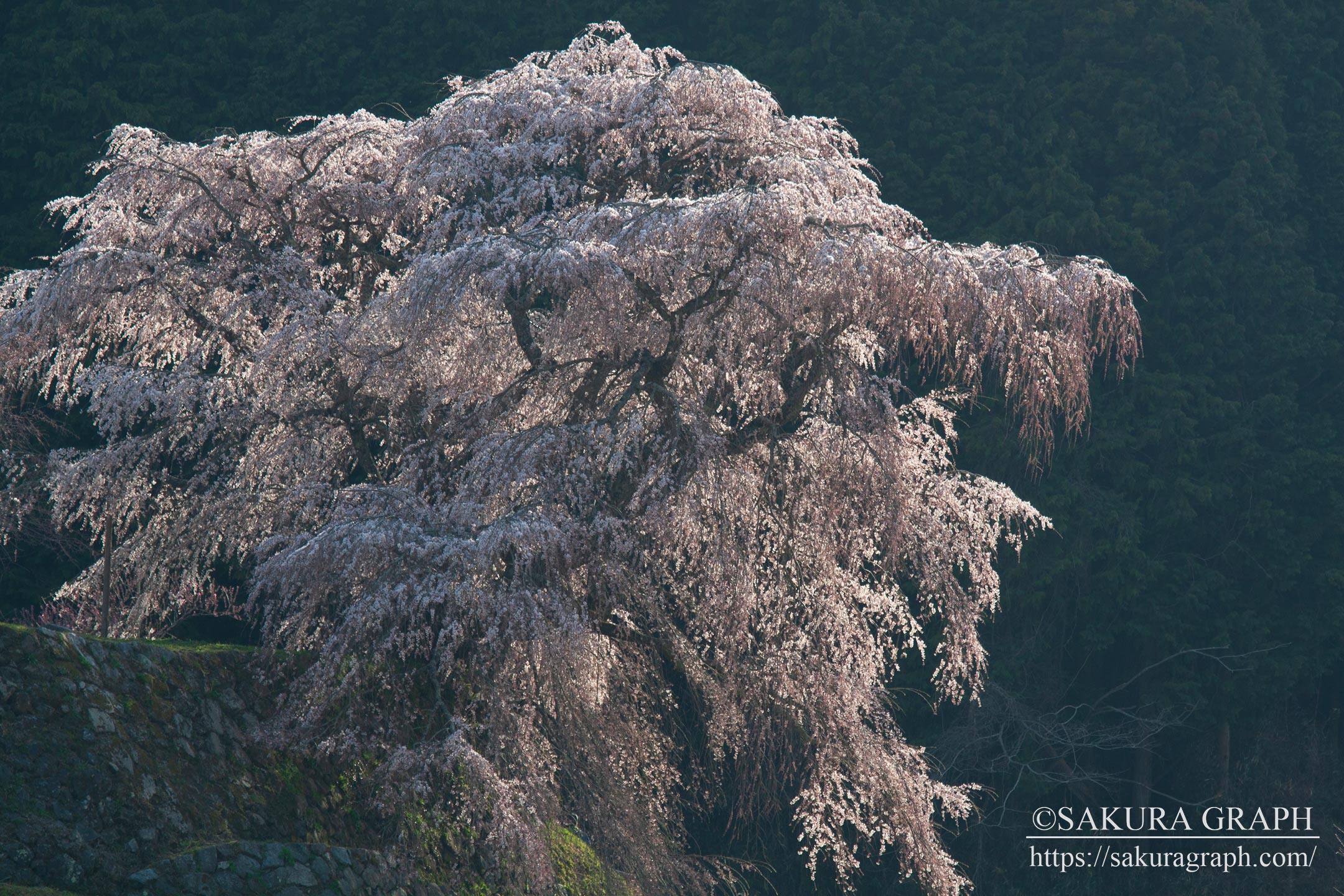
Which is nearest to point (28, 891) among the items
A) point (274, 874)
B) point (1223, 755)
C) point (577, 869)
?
point (274, 874)

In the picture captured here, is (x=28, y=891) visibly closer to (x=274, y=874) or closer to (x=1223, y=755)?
(x=274, y=874)

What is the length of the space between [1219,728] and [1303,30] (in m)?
9.57

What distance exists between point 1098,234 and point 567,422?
10.5 metres

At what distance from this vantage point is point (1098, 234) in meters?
15.1

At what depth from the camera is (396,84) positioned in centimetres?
1670

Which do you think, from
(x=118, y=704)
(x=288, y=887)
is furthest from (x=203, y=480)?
(x=288, y=887)

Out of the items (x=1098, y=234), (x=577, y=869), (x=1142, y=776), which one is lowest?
(x=577, y=869)

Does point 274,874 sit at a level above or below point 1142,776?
below

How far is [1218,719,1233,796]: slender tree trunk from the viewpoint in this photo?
13727mm

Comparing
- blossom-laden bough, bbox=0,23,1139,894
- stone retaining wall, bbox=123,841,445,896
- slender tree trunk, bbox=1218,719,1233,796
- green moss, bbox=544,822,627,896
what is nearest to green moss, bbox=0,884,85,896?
stone retaining wall, bbox=123,841,445,896

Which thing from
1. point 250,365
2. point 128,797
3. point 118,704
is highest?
point 250,365

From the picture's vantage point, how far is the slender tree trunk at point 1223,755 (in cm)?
1373

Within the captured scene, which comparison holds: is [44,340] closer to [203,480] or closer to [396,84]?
[203,480]

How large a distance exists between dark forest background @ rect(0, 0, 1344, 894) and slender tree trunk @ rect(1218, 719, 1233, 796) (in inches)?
1.4
